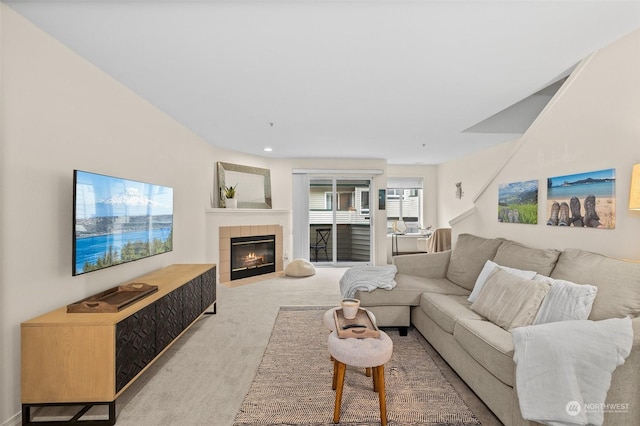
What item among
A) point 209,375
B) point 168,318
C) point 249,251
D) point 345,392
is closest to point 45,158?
point 168,318

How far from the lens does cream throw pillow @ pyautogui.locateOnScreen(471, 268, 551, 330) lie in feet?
6.66

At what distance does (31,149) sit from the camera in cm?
186

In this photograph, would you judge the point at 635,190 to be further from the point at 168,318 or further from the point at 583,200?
the point at 168,318

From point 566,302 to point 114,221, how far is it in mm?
3309

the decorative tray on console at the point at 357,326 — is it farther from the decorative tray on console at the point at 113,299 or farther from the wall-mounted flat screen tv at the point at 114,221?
the wall-mounted flat screen tv at the point at 114,221

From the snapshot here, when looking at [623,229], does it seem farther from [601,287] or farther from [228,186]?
[228,186]

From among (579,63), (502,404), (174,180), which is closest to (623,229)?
(579,63)

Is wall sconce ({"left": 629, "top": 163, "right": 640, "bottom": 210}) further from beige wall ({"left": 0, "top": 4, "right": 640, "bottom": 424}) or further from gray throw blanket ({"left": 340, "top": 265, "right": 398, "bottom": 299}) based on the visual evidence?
gray throw blanket ({"left": 340, "top": 265, "right": 398, "bottom": 299})

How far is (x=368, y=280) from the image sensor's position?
10.2 feet

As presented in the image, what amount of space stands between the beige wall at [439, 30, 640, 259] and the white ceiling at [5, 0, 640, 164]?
21 centimetres

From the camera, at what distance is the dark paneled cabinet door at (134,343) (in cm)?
184

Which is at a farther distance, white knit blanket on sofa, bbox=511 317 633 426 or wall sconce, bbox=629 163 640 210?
wall sconce, bbox=629 163 640 210

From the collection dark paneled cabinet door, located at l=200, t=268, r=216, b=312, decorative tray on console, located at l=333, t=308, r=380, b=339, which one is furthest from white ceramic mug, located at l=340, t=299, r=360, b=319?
dark paneled cabinet door, located at l=200, t=268, r=216, b=312

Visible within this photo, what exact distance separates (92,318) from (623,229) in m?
3.53
